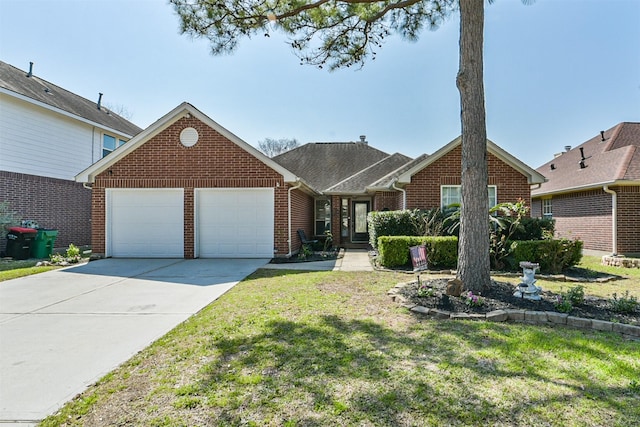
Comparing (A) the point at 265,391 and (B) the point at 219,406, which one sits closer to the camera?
(B) the point at 219,406

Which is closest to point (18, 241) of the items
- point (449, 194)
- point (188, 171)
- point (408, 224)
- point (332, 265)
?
point (188, 171)

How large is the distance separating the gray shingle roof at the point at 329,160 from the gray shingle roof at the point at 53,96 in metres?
8.85

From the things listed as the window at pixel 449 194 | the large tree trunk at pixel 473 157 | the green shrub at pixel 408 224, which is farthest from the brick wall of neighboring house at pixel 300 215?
the large tree trunk at pixel 473 157

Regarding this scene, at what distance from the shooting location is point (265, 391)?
3.02 meters

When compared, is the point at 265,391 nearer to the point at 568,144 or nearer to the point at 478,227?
the point at 478,227

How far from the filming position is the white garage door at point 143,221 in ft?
39.9

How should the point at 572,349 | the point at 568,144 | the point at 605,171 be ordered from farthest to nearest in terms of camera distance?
the point at 568,144, the point at 605,171, the point at 572,349

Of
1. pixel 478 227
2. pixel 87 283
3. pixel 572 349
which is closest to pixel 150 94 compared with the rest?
pixel 87 283

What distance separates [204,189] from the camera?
1217 centimetres

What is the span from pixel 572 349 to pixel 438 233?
272 inches

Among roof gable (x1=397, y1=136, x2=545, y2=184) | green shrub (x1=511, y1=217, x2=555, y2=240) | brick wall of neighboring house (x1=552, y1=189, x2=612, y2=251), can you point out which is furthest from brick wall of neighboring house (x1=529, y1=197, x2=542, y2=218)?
green shrub (x1=511, y1=217, x2=555, y2=240)

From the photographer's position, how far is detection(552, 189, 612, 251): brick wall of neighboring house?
12.9m

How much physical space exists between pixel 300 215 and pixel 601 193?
1134 cm

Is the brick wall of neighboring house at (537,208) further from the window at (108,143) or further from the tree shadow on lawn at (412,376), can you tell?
the window at (108,143)
